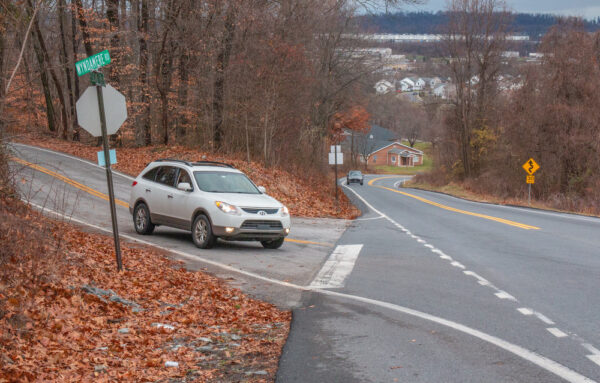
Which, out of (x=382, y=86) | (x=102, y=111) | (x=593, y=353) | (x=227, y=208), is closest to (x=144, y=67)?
(x=227, y=208)

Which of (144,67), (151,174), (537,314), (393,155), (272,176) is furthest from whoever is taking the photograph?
(393,155)

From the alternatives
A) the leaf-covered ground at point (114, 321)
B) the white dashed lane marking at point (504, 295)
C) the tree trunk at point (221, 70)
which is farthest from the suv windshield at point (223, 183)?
the tree trunk at point (221, 70)

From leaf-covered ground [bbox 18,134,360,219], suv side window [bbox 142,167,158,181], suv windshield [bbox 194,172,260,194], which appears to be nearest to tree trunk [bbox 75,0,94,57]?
leaf-covered ground [bbox 18,134,360,219]

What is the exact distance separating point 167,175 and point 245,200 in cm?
277

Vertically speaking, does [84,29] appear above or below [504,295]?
above

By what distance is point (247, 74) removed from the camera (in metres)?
31.6

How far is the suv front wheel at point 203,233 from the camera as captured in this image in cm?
1409

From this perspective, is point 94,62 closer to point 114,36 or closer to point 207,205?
point 207,205

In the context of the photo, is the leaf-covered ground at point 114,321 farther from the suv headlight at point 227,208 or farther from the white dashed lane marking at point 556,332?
the suv headlight at point 227,208

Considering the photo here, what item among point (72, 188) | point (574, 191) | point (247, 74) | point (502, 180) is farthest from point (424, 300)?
point (502, 180)

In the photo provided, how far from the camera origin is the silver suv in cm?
1402

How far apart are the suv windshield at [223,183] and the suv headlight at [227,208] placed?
2.97 feet

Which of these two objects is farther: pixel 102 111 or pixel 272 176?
pixel 272 176

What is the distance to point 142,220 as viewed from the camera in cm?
1639
